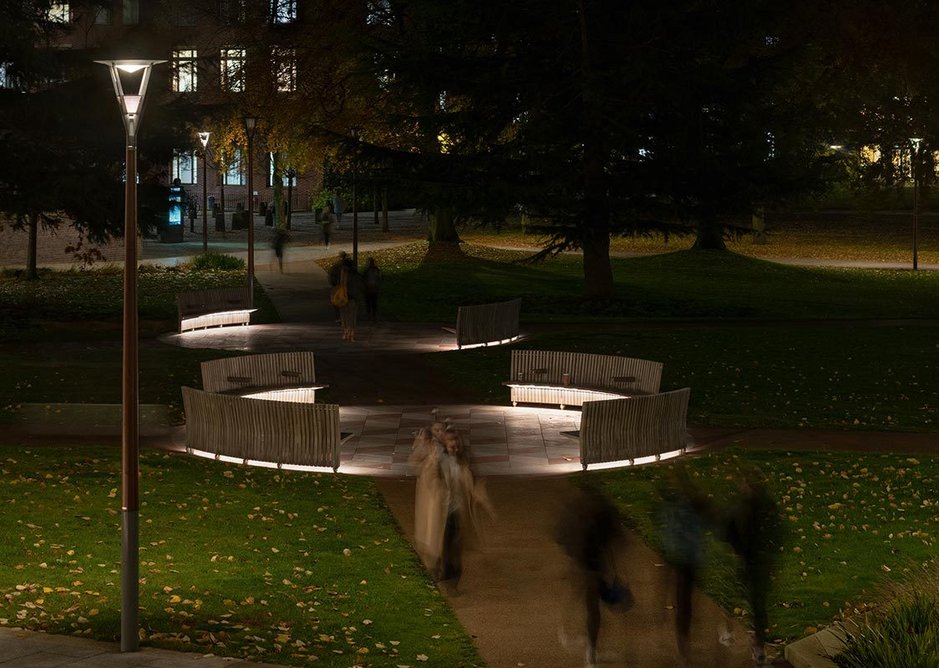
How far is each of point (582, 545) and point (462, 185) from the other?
25450mm

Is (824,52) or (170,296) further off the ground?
(824,52)

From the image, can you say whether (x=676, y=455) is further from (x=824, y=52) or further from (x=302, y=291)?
(x=824, y=52)

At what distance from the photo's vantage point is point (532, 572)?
43.6ft

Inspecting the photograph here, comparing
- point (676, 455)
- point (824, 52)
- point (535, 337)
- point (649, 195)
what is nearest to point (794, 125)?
point (824, 52)

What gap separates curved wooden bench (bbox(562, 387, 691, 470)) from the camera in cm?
1762

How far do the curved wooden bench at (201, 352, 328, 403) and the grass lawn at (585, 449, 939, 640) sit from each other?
617cm

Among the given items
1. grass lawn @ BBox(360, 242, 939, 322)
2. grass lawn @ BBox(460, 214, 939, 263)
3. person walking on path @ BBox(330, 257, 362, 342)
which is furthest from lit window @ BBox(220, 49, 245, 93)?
person walking on path @ BBox(330, 257, 362, 342)

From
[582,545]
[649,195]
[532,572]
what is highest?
[649,195]

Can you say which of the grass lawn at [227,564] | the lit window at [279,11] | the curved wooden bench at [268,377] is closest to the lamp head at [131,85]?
the grass lawn at [227,564]

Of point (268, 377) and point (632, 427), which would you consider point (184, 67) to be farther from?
point (632, 427)

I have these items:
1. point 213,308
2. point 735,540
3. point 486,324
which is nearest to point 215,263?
point 213,308

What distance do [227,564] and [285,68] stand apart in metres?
34.9

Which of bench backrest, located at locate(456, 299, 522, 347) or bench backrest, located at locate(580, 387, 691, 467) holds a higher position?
bench backrest, located at locate(456, 299, 522, 347)

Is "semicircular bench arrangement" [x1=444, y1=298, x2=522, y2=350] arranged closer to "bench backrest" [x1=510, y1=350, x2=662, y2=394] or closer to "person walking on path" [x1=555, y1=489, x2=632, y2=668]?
"bench backrest" [x1=510, y1=350, x2=662, y2=394]
